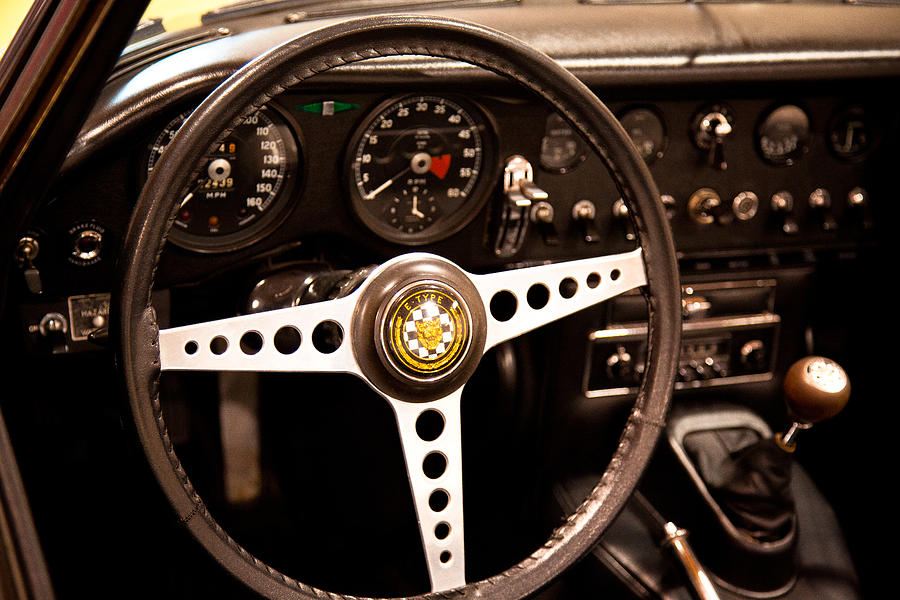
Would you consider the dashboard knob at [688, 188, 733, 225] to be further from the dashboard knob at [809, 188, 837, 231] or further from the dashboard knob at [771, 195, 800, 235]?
the dashboard knob at [809, 188, 837, 231]

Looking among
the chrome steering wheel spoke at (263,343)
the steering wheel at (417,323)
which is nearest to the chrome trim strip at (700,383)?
the steering wheel at (417,323)

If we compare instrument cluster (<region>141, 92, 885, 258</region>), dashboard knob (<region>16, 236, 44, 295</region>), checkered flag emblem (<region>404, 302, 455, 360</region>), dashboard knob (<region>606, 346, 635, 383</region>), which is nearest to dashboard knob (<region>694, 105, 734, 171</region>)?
instrument cluster (<region>141, 92, 885, 258</region>)

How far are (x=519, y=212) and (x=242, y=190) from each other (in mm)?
508

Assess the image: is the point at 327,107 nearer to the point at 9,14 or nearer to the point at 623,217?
the point at 9,14

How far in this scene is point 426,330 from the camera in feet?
3.92

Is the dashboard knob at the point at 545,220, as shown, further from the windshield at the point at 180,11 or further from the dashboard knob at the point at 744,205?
the windshield at the point at 180,11

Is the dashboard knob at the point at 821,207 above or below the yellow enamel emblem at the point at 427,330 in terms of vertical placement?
above

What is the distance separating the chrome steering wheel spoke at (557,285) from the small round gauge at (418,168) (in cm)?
50

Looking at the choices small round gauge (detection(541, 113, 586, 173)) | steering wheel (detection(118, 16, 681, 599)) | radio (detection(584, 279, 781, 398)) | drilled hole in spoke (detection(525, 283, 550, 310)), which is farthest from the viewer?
drilled hole in spoke (detection(525, 283, 550, 310))

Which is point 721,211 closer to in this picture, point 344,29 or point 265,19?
point 265,19

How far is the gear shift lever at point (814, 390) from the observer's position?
167 cm

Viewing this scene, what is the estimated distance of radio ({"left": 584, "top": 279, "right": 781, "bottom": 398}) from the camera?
2.00m

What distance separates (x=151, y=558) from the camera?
1.95 m

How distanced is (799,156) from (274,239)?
111cm
